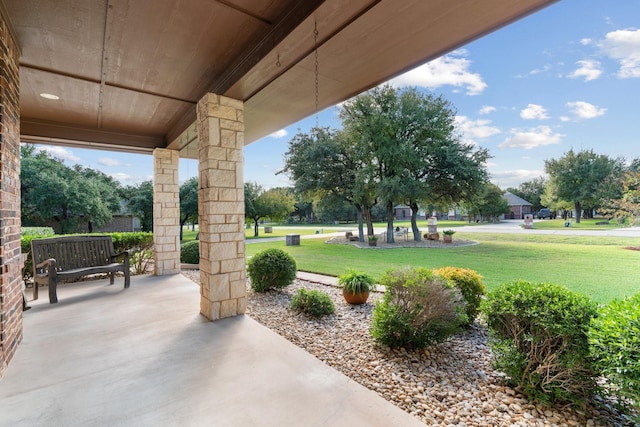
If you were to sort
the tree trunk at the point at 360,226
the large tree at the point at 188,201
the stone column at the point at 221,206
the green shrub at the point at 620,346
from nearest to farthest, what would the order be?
the green shrub at the point at 620,346
the stone column at the point at 221,206
the tree trunk at the point at 360,226
the large tree at the point at 188,201

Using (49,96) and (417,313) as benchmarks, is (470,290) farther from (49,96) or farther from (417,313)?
(49,96)

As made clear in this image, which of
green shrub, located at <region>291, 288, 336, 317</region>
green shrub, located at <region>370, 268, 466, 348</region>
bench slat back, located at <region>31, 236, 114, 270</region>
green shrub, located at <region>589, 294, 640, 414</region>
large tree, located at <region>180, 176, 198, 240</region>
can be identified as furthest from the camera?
large tree, located at <region>180, 176, 198, 240</region>

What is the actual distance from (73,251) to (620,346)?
6.63m

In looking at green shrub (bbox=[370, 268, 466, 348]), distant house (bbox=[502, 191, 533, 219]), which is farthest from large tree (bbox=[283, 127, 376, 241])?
distant house (bbox=[502, 191, 533, 219])

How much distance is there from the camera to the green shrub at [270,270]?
4.54 metres

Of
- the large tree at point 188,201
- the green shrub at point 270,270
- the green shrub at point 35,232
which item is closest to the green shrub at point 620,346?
the green shrub at point 270,270

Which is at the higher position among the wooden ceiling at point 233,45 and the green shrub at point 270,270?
the wooden ceiling at point 233,45

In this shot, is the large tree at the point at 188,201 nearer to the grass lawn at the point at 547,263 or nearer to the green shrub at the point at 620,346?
the grass lawn at the point at 547,263

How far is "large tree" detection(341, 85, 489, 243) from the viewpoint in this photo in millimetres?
12664

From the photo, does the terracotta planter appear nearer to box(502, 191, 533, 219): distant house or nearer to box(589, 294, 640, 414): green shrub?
box(589, 294, 640, 414): green shrub

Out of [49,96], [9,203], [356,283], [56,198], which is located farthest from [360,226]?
A: [56,198]

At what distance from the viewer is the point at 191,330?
9.84ft

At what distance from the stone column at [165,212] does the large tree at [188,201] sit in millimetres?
10792

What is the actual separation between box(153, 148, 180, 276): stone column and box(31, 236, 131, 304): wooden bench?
888 millimetres
